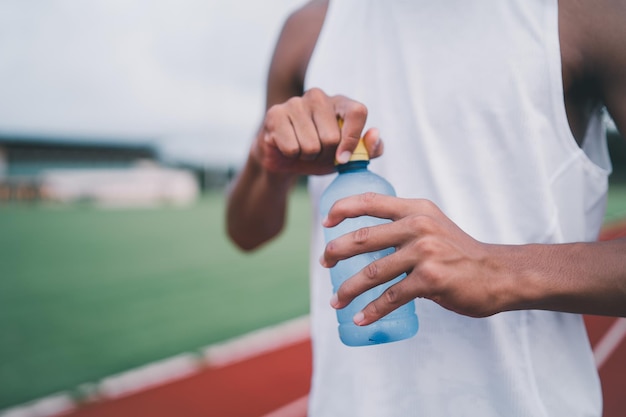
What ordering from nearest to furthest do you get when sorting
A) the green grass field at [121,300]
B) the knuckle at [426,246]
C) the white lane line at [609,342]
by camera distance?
the knuckle at [426,246] < the white lane line at [609,342] < the green grass field at [121,300]

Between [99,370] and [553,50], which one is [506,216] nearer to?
[553,50]

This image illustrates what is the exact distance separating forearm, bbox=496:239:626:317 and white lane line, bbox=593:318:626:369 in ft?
13.2

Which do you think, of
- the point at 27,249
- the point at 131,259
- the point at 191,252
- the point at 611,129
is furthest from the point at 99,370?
the point at 27,249

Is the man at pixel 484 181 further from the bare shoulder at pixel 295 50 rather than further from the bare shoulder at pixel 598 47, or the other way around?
the bare shoulder at pixel 295 50

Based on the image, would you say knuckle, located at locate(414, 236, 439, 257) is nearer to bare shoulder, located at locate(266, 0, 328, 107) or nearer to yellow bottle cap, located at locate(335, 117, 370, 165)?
yellow bottle cap, located at locate(335, 117, 370, 165)

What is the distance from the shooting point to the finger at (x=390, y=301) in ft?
2.91

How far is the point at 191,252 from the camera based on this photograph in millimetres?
11523

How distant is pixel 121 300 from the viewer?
698 centimetres

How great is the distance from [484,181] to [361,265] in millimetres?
357

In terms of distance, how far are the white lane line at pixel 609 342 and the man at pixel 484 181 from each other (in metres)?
3.92

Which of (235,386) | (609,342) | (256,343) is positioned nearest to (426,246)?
(235,386)

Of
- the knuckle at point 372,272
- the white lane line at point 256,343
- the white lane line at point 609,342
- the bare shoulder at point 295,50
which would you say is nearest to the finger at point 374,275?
the knuckle at point 372,272

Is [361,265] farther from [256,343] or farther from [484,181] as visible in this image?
[256,343]

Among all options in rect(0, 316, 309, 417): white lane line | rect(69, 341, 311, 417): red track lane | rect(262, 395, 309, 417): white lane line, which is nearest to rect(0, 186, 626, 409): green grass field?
rect(0, 316, 309, 417): white lane line
